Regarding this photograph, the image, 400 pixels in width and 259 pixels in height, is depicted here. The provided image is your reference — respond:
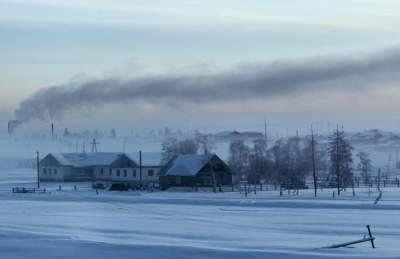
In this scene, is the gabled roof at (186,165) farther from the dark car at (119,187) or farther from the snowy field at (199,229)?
the snowy field at (199,229)

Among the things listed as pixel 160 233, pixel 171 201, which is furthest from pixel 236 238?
pixel 171 201

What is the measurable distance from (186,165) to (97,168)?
21702mm

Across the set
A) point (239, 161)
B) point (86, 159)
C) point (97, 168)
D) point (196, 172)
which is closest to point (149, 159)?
point (97, 168)

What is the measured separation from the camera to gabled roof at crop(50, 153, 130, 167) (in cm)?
9938

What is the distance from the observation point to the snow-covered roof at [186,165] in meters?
80.9

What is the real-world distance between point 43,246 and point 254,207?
25293 mm

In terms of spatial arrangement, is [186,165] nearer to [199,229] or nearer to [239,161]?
[239,161]

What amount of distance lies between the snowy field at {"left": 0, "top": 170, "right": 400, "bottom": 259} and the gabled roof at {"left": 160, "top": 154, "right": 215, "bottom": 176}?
89.5 feet

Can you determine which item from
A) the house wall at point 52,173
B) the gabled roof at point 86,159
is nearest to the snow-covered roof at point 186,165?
the gabled roof at point 86,159

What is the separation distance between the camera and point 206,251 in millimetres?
24453

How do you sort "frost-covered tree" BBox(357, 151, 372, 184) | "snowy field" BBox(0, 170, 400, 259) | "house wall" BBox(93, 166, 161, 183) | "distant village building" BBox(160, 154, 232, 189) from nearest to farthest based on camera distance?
1. "snowy field" BBox(0, 170, 400, 259)
2. "distant village building" BBox(160, 154, 232, 189)
3. "house wall" BBox(93, 166, 161, 183)
4. "frost-covered tree" BBox(357, 151, 372, 184)

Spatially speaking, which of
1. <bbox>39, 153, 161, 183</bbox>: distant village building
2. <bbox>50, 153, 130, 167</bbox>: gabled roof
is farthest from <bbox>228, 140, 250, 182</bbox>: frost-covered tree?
<bbox>50, 153, 130, 167</bbox>: gabled roof

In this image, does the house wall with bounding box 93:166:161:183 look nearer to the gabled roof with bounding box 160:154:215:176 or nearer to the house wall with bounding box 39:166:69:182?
the house wall with bounding box 39:166:69:182

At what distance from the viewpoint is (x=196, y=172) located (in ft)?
263
